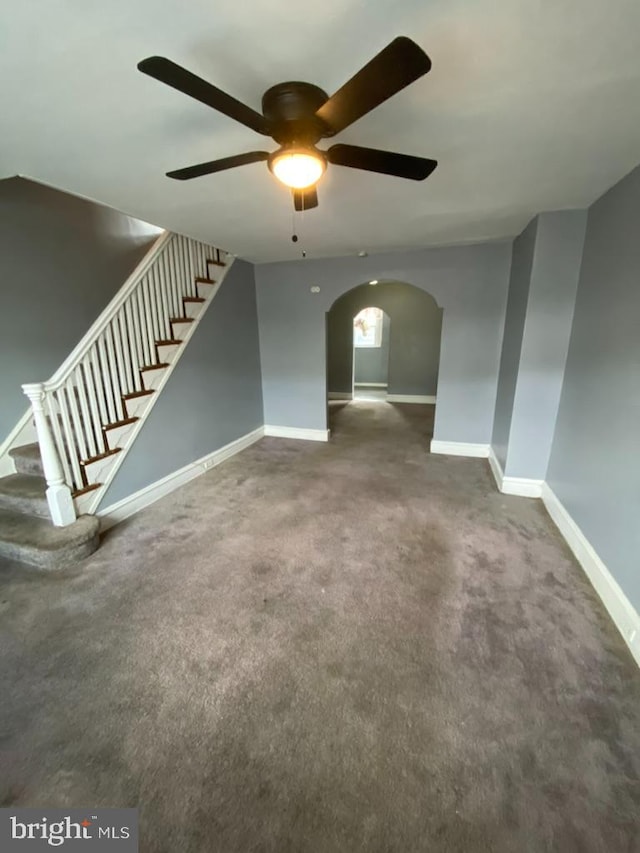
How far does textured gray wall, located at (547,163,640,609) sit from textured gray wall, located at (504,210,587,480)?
10cm

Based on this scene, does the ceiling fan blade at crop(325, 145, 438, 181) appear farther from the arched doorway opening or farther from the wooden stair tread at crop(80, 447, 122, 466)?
the arched doorway opening

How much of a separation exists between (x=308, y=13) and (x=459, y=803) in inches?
96.6

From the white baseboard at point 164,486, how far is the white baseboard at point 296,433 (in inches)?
19.1

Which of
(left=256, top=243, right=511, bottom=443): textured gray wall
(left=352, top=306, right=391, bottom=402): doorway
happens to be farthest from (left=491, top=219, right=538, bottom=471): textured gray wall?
(left=352, top=306, right=391, bottom=402): doorway

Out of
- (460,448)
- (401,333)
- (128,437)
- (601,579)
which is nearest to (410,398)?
(401,333)

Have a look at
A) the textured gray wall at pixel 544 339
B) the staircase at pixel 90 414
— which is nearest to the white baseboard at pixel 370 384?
the textured gray wall at pixel 544 339

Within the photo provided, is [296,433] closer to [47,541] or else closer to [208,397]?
[208,397]

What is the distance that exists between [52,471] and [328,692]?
213 cm

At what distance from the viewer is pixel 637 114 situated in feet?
4.78

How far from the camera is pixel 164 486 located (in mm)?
3186

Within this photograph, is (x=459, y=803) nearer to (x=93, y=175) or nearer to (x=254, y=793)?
(x=254, y=793)

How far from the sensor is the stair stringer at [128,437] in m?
2.52

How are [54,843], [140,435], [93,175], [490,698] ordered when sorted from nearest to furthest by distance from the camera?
[54,843] → [490,698] → [93,175] → [140,435]

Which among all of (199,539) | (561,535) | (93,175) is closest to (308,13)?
(93,175)
